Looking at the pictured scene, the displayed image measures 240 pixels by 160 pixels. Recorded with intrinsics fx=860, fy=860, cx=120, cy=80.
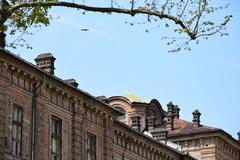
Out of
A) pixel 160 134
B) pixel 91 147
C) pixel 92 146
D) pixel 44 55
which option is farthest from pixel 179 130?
pixel 44 55

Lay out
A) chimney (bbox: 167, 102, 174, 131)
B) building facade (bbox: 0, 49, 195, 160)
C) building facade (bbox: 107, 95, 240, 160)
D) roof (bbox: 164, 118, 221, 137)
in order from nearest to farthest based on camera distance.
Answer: building facade (bbox: 0, 49, 195, 160) → building facade (bbox: 107, 95, 240, 160) → roof (bbox: 164, 118, 221, 137) → chimney (bbox: 167, 102, 174, 131)

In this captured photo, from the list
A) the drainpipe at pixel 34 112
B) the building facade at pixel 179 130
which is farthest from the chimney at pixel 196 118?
the drainpipe at pixel 34 112

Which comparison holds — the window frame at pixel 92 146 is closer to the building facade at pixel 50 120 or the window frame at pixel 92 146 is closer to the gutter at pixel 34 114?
the building facade at pixel 50 120

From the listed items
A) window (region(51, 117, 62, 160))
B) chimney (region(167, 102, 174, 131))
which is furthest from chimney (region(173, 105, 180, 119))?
window (region(51, 117, 62, 160))

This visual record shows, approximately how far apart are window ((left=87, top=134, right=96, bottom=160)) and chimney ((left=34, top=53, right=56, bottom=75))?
16.0 ft

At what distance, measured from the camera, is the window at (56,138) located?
44.0m

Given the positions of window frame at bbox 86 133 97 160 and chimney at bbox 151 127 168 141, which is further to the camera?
chimney at bbox 151 127 168 141

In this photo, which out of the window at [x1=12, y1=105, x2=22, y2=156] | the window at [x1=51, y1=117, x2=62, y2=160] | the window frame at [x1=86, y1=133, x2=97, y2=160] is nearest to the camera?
the window at [x1=12, y1=105, x2=22, y2=156]

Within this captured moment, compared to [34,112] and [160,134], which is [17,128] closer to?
[34,112]

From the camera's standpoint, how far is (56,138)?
44.2m

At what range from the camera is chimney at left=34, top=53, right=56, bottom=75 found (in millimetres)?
44656

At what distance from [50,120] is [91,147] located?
480 cm

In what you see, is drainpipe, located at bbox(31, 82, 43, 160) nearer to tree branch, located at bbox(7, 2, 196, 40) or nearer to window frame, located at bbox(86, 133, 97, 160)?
window frame, located at bbox(86, 133, 97, 160)

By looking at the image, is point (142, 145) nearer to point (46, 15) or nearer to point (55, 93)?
point (55, 93)
